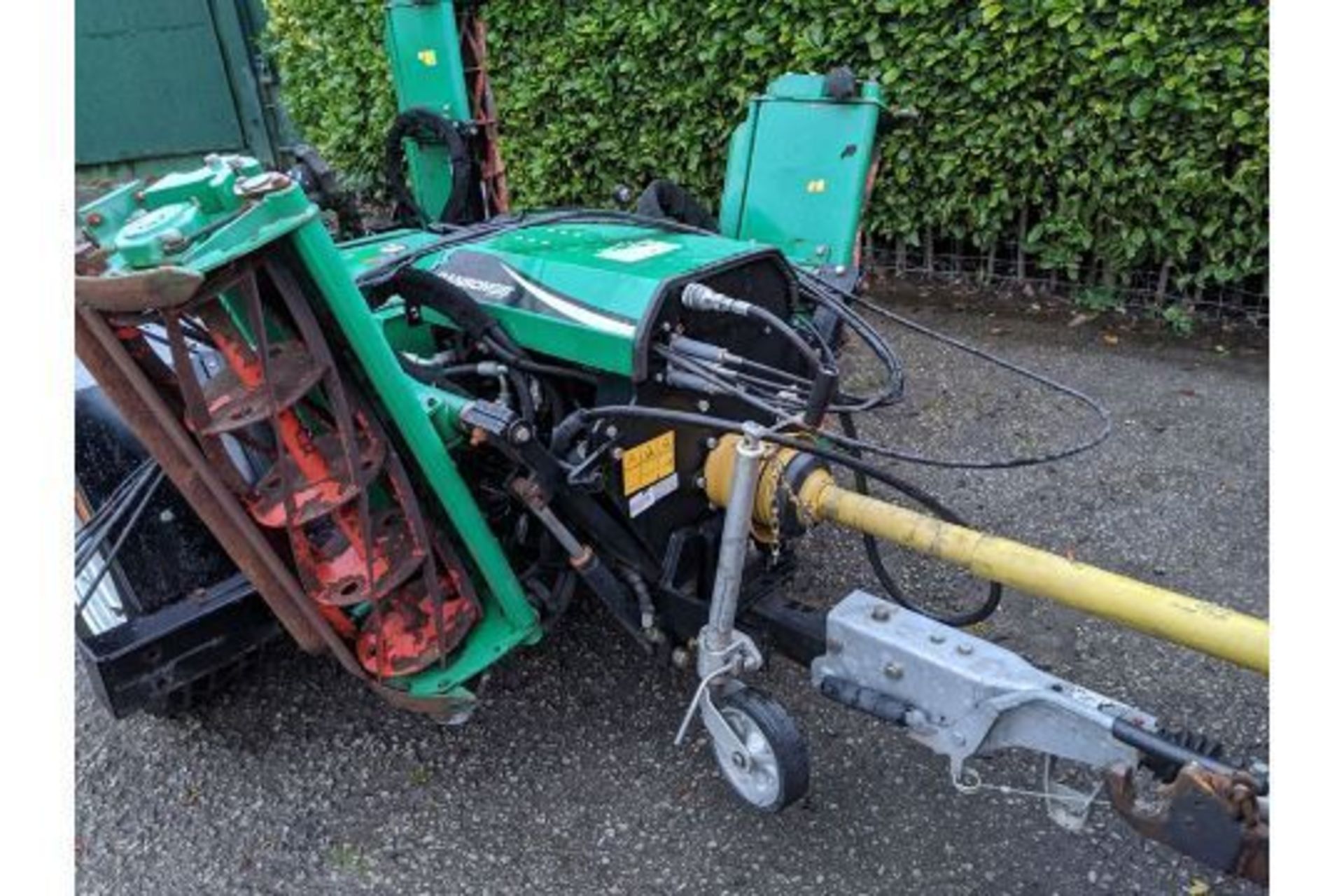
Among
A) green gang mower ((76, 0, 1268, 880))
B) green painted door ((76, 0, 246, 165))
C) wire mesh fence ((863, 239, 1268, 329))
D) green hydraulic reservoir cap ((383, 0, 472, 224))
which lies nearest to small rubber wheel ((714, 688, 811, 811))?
green gang mower ((76, 0, 1268, 880))

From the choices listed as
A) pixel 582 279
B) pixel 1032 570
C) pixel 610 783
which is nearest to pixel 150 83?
pixel 582 279

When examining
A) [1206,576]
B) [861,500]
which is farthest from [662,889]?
[1206,576]

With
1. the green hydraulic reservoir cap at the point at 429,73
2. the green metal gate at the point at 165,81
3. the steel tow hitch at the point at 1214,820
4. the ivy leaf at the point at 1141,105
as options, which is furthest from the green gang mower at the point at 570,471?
the green metal gate at the point at 165,81

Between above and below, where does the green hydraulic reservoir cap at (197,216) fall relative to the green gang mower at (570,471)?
above

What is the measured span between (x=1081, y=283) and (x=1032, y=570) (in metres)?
3.72

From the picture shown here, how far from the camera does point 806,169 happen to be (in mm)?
3102

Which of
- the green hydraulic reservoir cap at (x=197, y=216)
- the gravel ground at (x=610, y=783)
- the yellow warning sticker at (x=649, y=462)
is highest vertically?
the green hydraulic reservoir cap at (x=197, y=216)

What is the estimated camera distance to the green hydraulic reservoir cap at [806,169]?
3033mm

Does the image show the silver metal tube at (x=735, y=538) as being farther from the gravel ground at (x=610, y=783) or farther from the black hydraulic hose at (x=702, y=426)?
the gravel ground at (x=610, y=783)

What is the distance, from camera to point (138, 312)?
1.73 m

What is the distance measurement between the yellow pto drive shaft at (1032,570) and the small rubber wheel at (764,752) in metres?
0.39

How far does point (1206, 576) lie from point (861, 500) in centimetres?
164

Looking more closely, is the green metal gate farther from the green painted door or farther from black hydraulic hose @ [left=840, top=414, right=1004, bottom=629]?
black hydraulic hose @ [left=840, top=414, right=1004, bottom=629]

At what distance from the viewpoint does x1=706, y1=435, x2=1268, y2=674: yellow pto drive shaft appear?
159 centimetres
